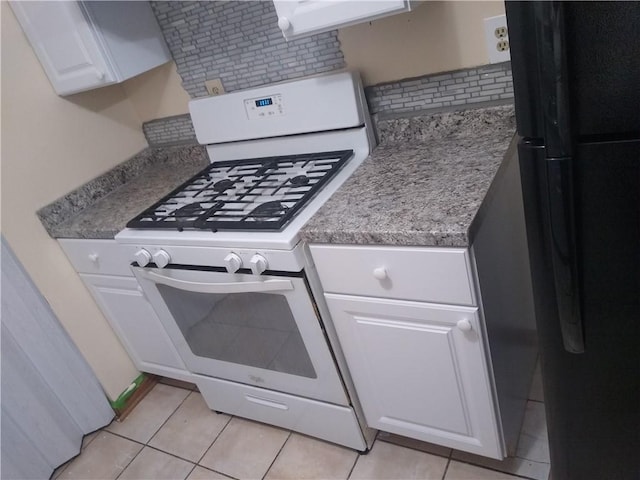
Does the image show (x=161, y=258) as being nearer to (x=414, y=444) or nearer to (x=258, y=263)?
(x=258, y=263)

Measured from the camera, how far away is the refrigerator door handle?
778mm

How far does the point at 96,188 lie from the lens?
1.93m

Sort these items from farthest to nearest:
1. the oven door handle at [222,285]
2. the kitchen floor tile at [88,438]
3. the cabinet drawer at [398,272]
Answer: the kitchen floor tile at [88,438] → the oven door handle at [222,285] → the cabinet drawer at [398,272]

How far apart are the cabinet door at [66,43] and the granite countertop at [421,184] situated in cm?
99

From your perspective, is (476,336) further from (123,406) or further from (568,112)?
(123,406)

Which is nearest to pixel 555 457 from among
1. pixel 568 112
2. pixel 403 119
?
pixel 568 112

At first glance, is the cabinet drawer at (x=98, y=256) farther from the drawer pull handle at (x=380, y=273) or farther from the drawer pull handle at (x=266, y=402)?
the drawer pull handle at (x=380, y=273)

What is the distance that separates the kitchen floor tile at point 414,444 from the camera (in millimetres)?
1497

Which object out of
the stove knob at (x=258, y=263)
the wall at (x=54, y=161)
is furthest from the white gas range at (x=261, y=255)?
the wall at (x=54, y=161)

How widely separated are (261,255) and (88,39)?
1009mm

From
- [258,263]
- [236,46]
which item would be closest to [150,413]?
[258,263]

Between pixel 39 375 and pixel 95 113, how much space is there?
1.05 m

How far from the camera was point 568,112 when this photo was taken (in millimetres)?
740

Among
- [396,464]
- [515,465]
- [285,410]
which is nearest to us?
[515,465]
